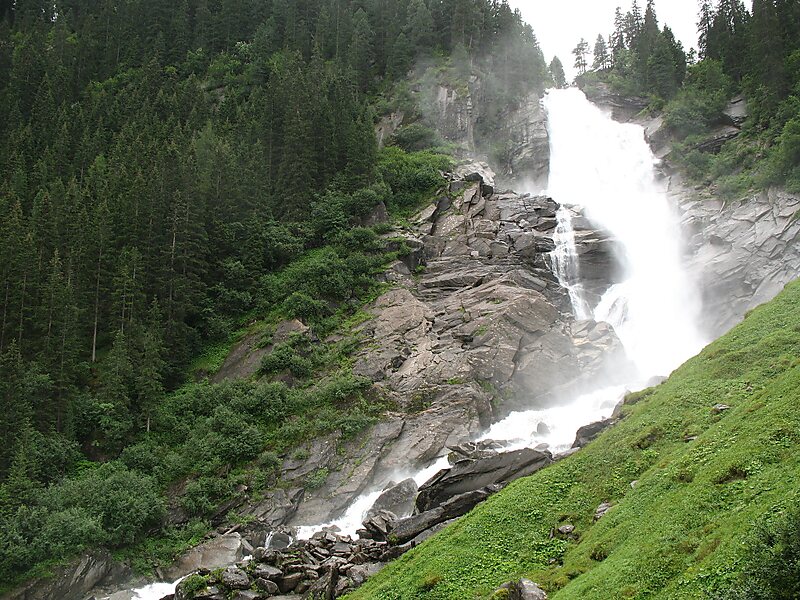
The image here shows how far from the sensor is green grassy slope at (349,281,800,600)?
16.3 m

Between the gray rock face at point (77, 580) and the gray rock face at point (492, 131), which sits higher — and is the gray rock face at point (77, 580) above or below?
below

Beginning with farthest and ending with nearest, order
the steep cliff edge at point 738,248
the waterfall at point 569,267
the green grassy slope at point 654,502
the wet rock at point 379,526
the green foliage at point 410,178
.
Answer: the green foliage at point 410,178, the waterfall at point 569,267, the steep cliff edge at point 738,248, the wet rock at point 379,526, the green grassy slope at point 654,502

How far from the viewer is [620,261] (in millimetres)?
58438

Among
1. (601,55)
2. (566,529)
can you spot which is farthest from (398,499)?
(601,55)

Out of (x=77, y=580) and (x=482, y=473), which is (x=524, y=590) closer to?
(x=482, y=473)

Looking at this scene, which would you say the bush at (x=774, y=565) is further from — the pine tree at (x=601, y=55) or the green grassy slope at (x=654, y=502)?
the pine tree at (x=601, y=55)

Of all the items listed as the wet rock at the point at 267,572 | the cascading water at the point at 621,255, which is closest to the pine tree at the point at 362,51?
the cascading water at the point at 621,255

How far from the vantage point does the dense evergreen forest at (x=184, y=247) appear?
38844mm

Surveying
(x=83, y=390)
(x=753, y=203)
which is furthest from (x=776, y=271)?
(x=83, y=390)

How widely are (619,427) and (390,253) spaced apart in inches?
1213

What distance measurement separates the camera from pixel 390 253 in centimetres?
5553

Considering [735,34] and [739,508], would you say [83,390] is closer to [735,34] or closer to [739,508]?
[739,508]

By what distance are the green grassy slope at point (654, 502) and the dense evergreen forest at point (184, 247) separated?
1813 cm

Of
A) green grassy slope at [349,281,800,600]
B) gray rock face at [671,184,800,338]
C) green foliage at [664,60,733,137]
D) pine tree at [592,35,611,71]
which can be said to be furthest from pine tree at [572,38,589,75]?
green grassy slope at [349,281,800,600]
